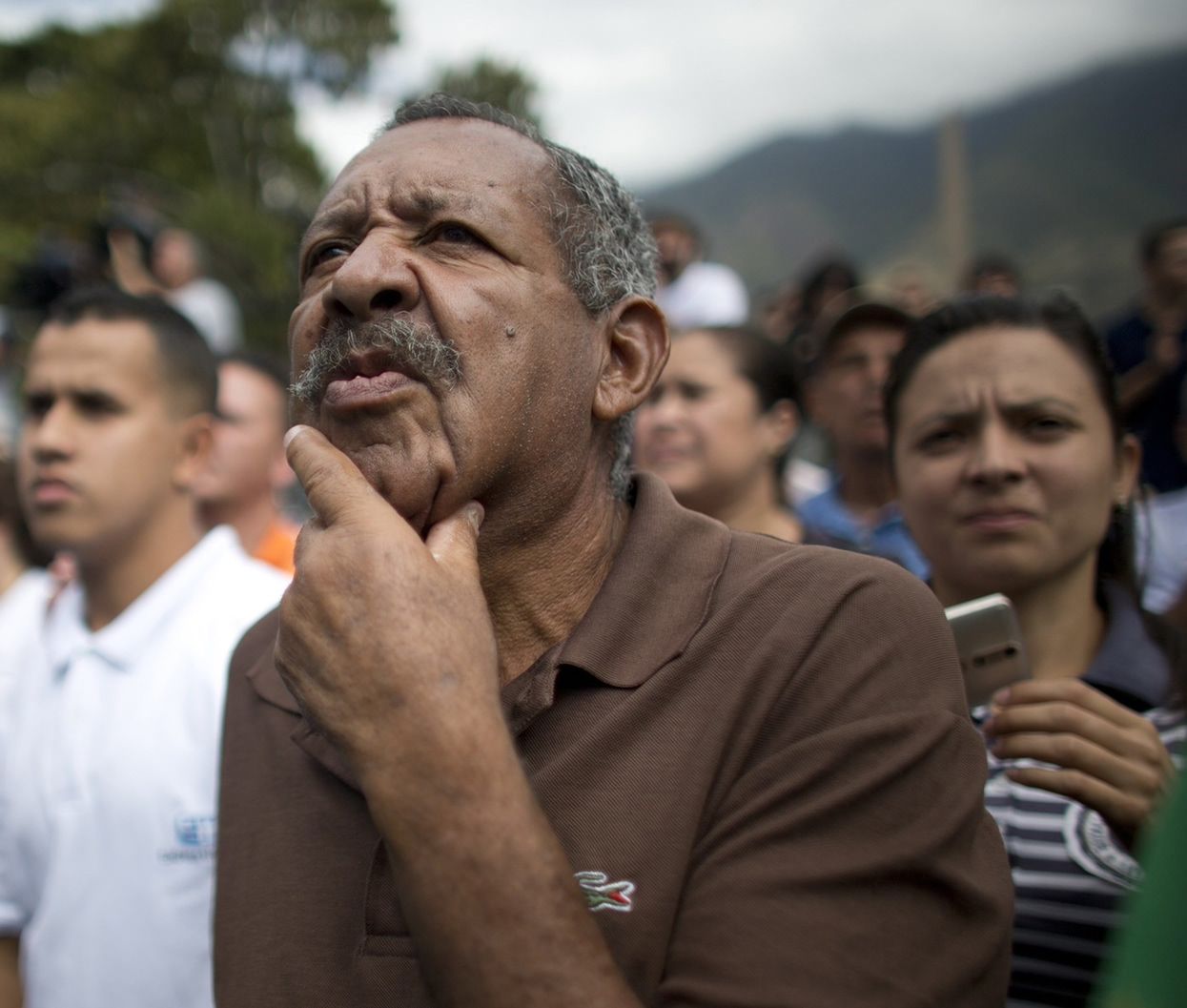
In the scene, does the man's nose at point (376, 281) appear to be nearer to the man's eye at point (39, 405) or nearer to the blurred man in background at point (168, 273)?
the man's eye at point (39, 405)

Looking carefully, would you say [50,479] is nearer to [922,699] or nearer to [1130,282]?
[922,699]

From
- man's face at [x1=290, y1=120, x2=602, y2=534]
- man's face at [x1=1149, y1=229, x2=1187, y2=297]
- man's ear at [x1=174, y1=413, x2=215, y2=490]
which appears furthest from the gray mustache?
man's face at [x1=1149, y1=229, x2=1187, y2=297]

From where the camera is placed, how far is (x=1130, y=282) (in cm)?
776

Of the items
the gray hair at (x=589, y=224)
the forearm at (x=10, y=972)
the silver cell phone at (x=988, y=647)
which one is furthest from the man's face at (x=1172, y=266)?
the forearm at (x=10, y=972)

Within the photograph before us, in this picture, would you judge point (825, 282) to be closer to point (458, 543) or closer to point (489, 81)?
point (458, 543)

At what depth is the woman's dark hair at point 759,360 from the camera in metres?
4.52

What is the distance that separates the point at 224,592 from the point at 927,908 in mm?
2068

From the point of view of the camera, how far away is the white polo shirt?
2418mm

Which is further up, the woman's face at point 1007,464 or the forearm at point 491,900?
the woman's face at point 1007,464

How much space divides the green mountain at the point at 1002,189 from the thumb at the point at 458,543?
21.4 feet

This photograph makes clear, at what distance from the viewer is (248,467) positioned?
15.6 feet

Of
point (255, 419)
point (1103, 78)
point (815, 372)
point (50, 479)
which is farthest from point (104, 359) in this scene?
point (1103, 78)

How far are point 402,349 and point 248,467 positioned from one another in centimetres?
319

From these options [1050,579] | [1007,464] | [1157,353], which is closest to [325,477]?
[1007,464]
